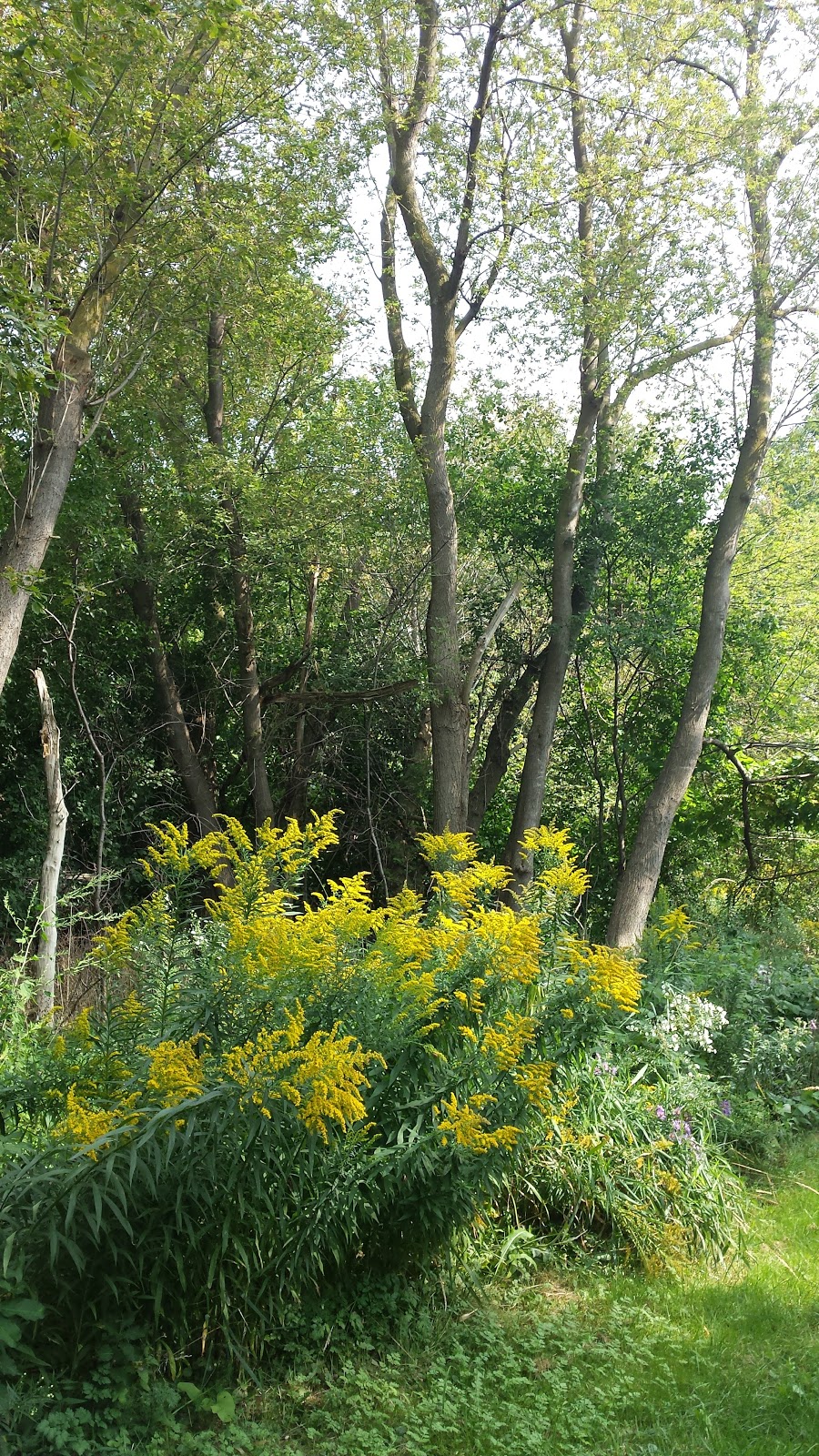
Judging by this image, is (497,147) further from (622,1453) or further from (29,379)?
(622,1453)

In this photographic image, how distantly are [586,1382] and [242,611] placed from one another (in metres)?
7.93

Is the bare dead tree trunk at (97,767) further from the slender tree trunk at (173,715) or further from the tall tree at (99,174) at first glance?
the tall tree at (99,174)

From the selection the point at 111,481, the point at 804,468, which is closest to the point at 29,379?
the point at 111,481

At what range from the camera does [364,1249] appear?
10.9ft

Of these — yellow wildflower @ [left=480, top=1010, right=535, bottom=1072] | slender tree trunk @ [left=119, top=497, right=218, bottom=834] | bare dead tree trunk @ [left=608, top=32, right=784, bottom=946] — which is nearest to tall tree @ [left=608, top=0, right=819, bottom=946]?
bare dead tree trunk @ [left=608, top=32, right=784, bottom=946]

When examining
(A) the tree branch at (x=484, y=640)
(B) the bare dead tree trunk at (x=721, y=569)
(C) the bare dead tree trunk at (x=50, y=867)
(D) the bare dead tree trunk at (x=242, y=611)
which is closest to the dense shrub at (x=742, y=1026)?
(B) the bare dead tree trunk at (x=721, y=569)

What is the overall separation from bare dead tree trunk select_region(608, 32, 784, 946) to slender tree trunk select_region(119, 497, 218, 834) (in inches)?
162

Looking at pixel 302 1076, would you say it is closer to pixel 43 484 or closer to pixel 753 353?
pixel 43 484

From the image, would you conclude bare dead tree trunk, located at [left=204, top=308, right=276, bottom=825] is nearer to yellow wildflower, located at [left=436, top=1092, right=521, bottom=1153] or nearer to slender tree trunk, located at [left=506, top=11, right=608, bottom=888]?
slender tree trunk, located at [left=506, top=11, right=608, bottom=888]

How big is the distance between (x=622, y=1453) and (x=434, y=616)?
7460 millimetres

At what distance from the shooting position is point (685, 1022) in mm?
4816

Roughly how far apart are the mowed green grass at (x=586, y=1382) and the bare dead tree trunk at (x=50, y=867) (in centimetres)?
228

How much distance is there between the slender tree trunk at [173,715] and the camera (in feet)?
33.3

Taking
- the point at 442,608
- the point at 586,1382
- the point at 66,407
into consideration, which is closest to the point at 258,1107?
the point at 586,1382
